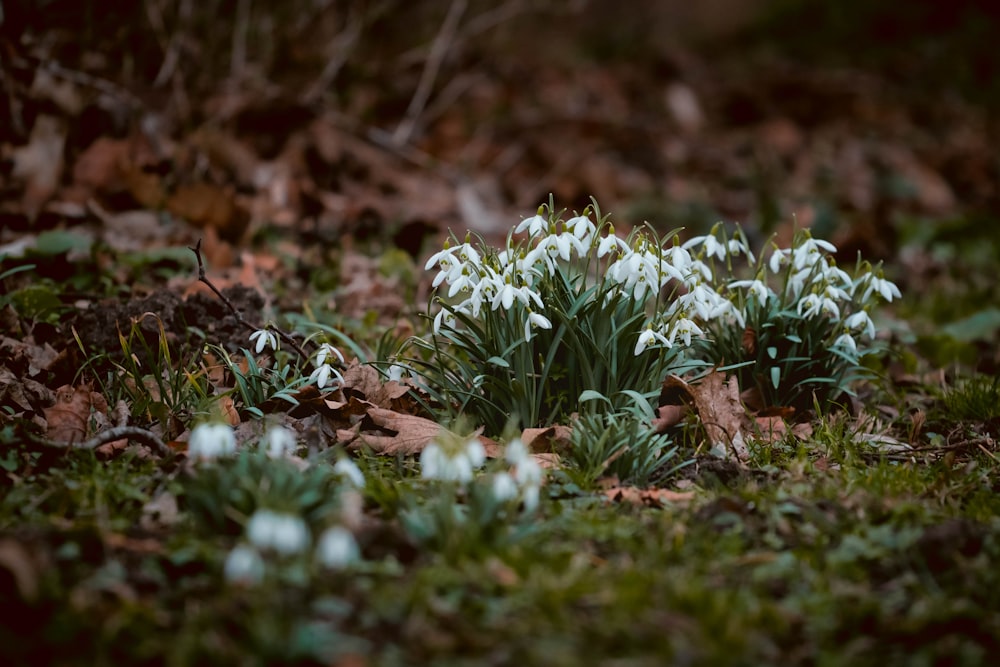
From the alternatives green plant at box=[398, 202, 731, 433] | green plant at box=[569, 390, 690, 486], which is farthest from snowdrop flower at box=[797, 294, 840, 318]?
green plant at box=[569, 390, 690, 486]

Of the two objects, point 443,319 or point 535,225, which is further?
point 443,319

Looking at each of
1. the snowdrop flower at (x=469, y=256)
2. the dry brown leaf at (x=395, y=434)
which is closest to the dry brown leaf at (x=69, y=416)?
the dry brown leaf at (x=395, y=434)

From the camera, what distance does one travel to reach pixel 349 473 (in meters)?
2.05

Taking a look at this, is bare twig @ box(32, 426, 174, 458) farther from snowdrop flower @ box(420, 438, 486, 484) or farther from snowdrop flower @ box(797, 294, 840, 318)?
snowdrop flower @ box(797, 294, 840, 318)

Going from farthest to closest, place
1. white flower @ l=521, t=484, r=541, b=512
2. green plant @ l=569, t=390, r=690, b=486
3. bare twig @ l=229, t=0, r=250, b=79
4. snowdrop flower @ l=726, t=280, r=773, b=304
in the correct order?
bare twig @ l=229, t=0, r=250, b=79 → snowdrop flower @ l=726, t=280, r=773, b=304 → green plant @ l=569, t=390, r=690, b=486 → white flower @ l=521, t=484, r=541, b=512

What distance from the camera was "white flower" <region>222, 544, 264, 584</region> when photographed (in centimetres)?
161

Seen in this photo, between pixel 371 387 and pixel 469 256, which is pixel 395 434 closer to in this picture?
pixel 371 387

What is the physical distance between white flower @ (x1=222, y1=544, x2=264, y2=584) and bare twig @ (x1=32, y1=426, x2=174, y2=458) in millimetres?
783

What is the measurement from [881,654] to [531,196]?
5.09 meters

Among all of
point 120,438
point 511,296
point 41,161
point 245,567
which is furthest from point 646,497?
point 41,161

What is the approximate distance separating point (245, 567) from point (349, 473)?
1.54 ft

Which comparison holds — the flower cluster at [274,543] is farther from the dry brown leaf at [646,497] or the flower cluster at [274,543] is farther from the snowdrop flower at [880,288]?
the snowdrop flower at [880,288]

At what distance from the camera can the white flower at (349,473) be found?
2.02m

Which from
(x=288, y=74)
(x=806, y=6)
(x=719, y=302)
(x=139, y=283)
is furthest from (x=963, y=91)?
(x=139, y=283)
